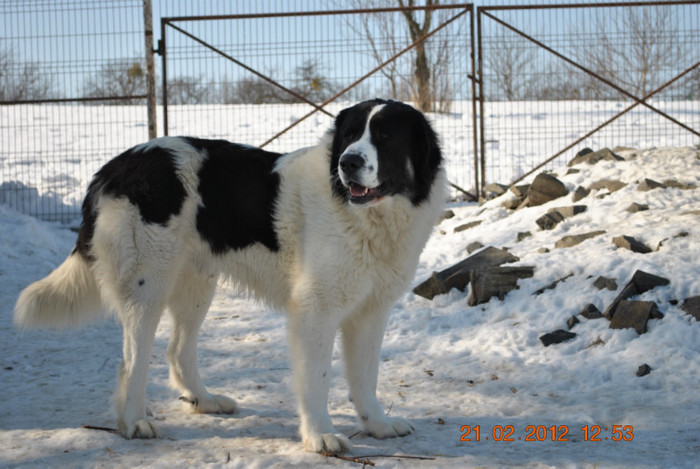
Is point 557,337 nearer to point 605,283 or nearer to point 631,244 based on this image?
point 605,283

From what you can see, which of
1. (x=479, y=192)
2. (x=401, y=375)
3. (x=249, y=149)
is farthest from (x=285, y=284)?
(x=479, y=192)

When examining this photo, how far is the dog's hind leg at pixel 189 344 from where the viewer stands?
3732mm

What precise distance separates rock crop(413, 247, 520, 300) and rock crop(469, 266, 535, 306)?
0.18 metres

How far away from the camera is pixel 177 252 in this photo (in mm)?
3371

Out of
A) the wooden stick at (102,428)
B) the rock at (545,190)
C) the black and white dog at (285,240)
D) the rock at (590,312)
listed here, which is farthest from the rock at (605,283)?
the wooden stick at (102,428)

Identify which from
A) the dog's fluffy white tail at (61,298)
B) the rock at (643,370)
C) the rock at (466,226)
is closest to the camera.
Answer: the dog's fluffy white tail at (61,298)

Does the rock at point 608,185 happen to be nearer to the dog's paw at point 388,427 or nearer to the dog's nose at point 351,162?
the dog's paw at point 388,427

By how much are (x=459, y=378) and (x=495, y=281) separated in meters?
1.42

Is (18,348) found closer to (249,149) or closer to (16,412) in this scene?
(16,412)

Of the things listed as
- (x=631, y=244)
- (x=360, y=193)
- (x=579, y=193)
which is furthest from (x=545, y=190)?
(x=360, y=193)

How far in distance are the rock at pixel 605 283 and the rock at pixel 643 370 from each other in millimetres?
1020

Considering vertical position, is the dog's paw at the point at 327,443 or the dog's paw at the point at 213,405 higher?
the dog's paw at the point at 327,443

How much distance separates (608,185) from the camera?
743 centimetres

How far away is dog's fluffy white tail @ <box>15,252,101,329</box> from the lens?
3529 mm
